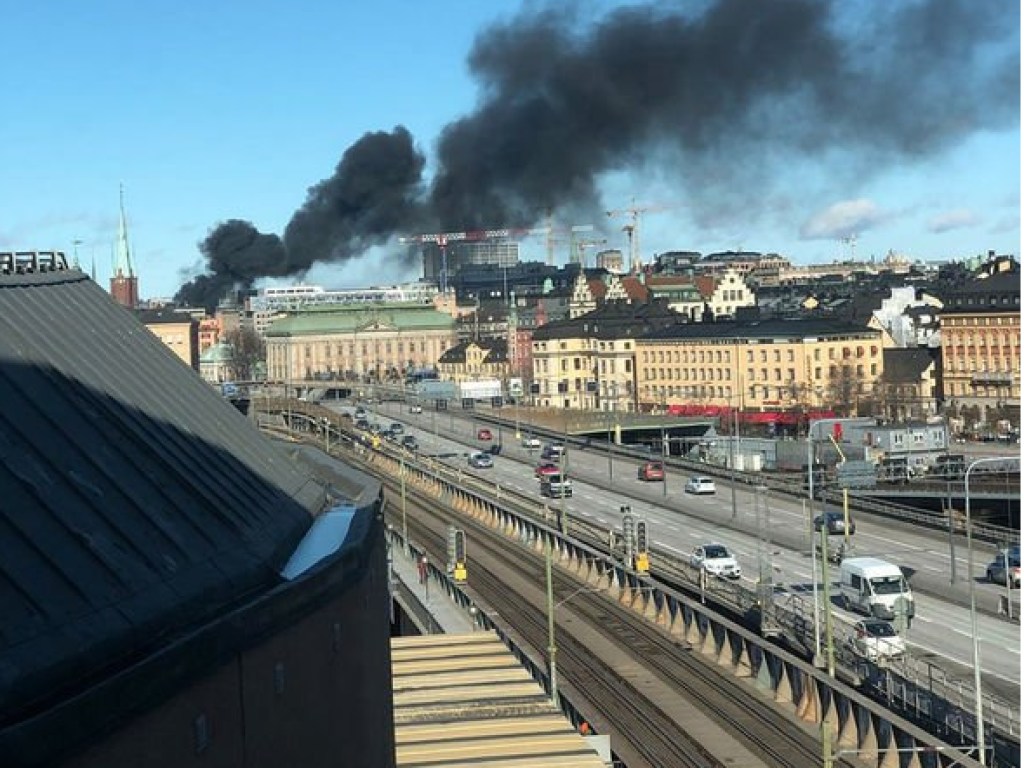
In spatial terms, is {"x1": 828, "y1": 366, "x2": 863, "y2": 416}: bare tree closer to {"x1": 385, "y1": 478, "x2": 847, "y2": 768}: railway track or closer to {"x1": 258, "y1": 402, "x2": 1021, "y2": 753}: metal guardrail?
{"x1": 258, "y1": 402, "x2": 1021, "y2": 753}: metal guardrail

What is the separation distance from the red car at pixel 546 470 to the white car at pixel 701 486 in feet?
10.9

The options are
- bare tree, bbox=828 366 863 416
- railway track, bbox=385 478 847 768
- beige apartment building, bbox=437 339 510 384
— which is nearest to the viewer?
railway track, bbox=385 478 847 768

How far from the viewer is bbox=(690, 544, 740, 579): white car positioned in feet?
84.9

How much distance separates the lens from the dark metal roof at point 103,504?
19.6 feet

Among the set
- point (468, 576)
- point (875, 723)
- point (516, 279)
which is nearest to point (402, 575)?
point (468, 576)

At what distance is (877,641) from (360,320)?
8537 cm

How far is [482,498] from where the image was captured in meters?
39.1

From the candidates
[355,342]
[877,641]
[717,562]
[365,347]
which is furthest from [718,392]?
[877,641]

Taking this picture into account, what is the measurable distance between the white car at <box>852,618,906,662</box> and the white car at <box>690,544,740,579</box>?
6284mm

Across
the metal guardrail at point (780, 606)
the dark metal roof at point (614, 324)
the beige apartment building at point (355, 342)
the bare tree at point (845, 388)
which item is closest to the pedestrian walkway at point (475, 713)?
the metal guardrail at point (780, 606)

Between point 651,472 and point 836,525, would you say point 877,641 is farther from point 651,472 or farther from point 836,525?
point 651,472

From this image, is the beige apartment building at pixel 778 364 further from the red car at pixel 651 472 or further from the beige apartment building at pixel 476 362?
the beige apartment building at pixel 476 362

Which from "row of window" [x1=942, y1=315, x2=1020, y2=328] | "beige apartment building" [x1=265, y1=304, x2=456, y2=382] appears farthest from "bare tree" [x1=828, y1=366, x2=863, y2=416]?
"beige apartment building" [x1=265, y1=304, x2=456, y2=382]

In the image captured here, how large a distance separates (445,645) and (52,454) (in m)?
11.2
